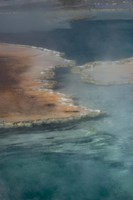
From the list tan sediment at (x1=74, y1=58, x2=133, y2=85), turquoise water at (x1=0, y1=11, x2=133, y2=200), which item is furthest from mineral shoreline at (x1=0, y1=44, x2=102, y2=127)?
tan sediment at (x1=74, y1=58, x2=133, y2=85)

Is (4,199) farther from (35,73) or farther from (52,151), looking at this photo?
(35,73)

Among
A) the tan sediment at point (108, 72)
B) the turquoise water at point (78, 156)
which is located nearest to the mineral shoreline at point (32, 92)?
the turquoise water at point (78, 156)

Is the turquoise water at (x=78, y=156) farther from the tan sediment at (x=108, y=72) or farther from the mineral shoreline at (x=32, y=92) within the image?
the tan sediment at (x=108, y=72)

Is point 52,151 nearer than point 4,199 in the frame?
No

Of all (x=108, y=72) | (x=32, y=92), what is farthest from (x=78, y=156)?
(x=108, y=72)

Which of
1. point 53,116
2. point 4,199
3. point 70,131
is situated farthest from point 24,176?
point 53,116

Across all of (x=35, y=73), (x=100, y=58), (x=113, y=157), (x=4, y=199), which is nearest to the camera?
(x=4, y=199)

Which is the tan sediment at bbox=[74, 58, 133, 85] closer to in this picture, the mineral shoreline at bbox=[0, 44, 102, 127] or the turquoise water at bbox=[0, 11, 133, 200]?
the turquoise water at bbox=[0, 11, 133, 200]
